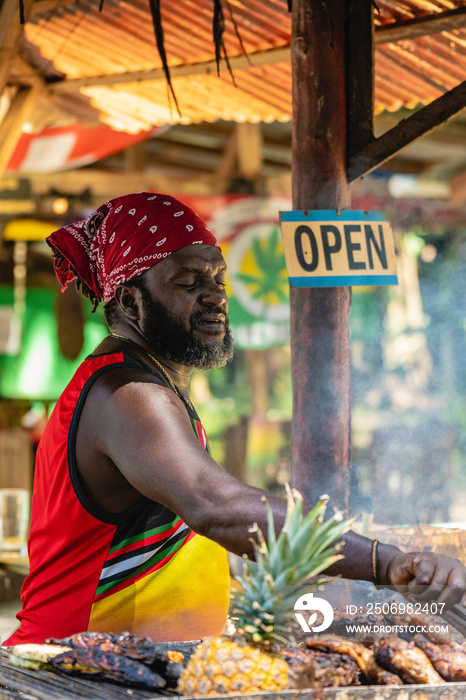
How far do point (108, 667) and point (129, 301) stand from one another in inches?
42.6

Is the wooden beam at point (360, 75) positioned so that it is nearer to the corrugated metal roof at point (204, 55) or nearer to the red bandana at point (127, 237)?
Result: the corrugated metal roof at point (204, 55)

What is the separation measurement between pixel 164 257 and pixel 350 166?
2.26ft

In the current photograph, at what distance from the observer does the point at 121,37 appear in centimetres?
371

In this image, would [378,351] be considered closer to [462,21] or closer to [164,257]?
[462,21]

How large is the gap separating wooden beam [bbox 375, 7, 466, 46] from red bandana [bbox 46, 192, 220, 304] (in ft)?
3.40

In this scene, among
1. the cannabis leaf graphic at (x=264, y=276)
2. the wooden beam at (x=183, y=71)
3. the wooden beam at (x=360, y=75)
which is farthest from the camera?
the cannabis leaf graphic at (x=264, y=276)

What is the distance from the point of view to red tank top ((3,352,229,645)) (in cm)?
212

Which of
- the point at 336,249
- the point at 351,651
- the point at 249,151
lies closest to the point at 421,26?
the point at 336,249

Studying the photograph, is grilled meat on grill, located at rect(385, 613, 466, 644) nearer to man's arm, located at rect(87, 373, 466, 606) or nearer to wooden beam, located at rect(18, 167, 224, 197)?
man's arm, located at rect(87, 373, 466, 606)

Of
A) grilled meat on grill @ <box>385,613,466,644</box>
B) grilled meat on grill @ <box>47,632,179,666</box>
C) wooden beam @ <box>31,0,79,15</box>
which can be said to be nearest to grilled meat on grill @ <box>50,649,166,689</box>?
grilled meat on grill @ <box>47,632,179,666</box>

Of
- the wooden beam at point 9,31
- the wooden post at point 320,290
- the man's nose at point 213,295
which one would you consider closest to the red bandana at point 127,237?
the man's nose at point 213,295

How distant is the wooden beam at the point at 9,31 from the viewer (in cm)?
330

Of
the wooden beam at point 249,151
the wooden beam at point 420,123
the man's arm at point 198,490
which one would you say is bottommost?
the man's arm at point 198,490

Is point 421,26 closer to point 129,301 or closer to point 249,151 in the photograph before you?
point 129,301
